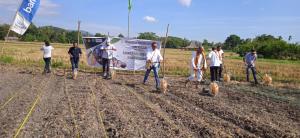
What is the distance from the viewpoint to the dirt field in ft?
21.9

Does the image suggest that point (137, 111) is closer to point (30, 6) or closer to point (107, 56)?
point (107, 56)

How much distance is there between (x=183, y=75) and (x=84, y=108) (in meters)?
10.7

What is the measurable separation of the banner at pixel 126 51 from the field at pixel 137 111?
4.29m

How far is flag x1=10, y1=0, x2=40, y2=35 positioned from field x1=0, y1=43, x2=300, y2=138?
173 inches

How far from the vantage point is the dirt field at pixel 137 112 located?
6.68m

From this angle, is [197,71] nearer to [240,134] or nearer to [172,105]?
[172,105]

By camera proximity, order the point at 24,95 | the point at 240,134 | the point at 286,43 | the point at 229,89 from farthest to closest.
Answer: the point at 286,43, the point at 229,89, the point at 24,95, the point at 240,134

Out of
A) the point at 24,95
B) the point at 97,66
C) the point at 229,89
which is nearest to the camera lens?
the point at 24,95

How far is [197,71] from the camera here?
12.6 metres

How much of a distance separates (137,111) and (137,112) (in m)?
0.12

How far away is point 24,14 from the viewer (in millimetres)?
16828

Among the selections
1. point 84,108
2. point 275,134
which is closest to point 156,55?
point 84,108

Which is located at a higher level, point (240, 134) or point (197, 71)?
point (197, 71)

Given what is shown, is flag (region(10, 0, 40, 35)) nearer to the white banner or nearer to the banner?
the white banner
